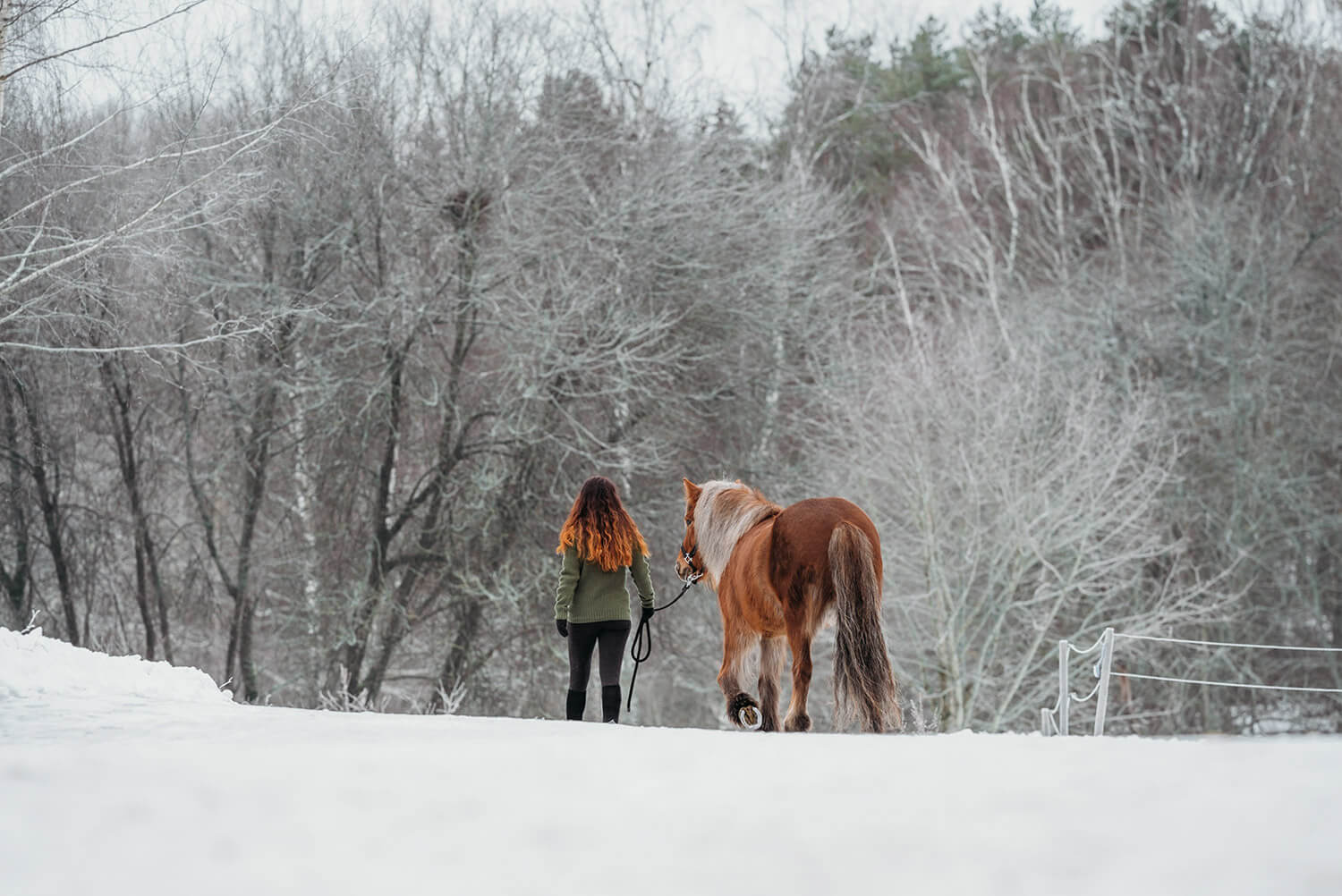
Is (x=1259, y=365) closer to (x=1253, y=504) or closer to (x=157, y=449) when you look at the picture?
(x=1253, y=504)

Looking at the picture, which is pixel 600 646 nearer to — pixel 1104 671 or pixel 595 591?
pixel 595 591

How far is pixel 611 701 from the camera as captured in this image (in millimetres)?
8148

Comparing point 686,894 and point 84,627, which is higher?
point 686,894

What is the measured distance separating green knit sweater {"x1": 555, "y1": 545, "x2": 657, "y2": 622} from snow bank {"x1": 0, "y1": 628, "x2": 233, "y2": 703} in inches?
92.1

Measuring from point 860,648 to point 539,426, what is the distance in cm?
1415

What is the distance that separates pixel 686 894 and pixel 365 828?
3.58 feet

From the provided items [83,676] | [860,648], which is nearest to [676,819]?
[860,648]

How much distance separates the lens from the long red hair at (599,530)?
8.00 metres

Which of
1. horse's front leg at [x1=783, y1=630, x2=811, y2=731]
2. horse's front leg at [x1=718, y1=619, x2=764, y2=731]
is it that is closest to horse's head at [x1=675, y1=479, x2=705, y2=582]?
horse's front leg at [x1=718, y1=619, x2=764, y2=731]

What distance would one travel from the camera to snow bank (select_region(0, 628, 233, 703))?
7.86m

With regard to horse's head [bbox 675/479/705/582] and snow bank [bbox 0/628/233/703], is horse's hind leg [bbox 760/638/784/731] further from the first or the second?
snow bank [bbox 0/628/233/703]

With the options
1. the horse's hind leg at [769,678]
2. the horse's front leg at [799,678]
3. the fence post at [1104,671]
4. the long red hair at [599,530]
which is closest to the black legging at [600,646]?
the long red hair at [599,530]

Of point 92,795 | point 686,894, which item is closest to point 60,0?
point 92,795

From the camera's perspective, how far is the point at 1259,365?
2916 centimetres
